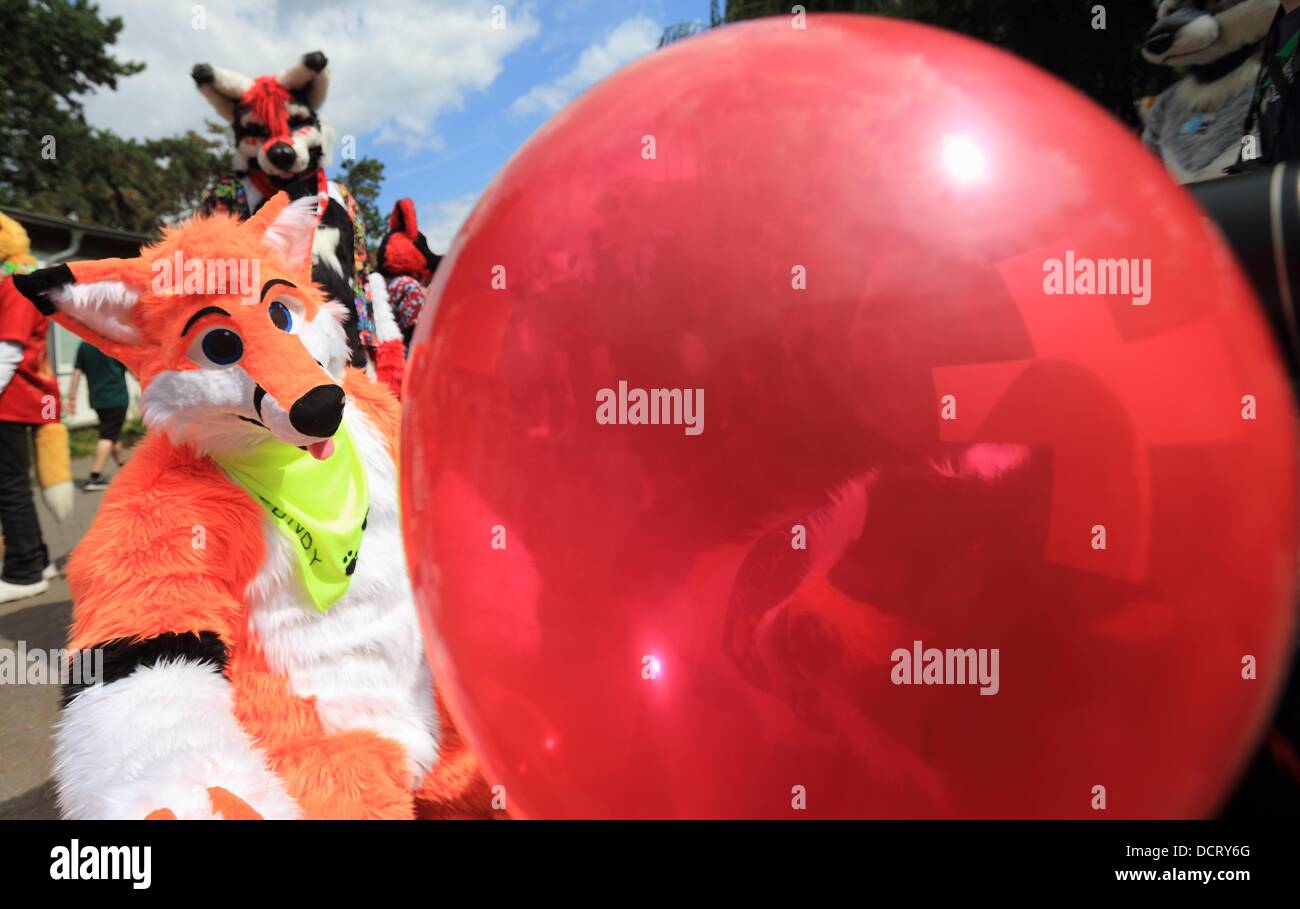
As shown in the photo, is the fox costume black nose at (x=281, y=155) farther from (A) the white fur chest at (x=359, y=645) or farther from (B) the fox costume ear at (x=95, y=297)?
(A) the white fur chest at (x=359, y=645)

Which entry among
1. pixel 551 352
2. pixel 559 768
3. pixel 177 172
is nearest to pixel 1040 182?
pixel 551 352

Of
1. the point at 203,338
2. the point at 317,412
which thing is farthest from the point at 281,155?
the point at 317,412

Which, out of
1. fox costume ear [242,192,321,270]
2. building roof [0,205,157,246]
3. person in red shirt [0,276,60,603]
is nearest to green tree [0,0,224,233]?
building roof [0,205,157,246]

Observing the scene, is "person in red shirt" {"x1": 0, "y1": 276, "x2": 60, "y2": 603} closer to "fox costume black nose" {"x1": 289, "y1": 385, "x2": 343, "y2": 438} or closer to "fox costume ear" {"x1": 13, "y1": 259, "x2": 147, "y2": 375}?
"fox costume ear" {"x1": 13, "y1": 259, "x2": 147, "y2": 375}

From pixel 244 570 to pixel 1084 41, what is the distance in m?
9.34

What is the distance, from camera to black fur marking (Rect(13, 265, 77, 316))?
152cm

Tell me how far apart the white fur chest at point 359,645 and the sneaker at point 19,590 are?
351 cm

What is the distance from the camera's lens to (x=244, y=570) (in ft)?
5.06

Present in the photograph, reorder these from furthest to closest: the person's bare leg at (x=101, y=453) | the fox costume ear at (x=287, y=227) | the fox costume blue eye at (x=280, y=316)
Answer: the person's bare leg at (x=101, y=453) → the fox costume ear at (x=287, y=227) → the fox costume blue eye at (x=280, y=316)

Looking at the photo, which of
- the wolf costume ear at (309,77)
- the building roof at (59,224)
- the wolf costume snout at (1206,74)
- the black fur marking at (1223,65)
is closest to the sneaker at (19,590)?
the wolf costume ear at (309,77)

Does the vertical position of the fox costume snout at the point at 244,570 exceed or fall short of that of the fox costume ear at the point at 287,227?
it falls short

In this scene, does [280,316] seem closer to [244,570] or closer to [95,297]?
[95,297]

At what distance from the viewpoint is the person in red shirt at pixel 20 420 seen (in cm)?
365

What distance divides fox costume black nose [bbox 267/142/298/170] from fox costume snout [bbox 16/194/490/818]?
1496 mm
